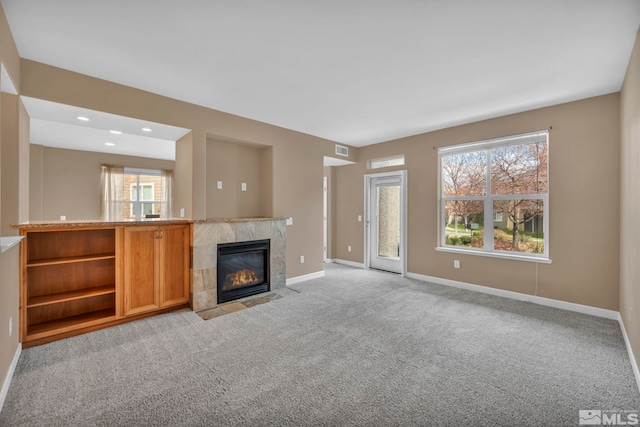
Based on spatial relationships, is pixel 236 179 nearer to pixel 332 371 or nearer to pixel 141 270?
pixel 141 270

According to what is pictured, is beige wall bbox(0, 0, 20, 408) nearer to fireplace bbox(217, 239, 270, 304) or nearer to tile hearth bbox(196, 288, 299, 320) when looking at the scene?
tile hearth bbox(196, 288, 299, 320)

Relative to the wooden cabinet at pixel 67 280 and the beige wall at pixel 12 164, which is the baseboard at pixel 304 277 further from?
the beige wall at pixel 12 164

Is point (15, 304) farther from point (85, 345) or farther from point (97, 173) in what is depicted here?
point (97, 173)

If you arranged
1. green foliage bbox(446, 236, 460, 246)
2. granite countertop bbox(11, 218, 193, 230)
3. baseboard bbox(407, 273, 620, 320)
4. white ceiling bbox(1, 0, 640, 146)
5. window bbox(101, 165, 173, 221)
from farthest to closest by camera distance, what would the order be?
1. window bbox(101, 165, 173, 221)
2. green foliage bbox(446, 236, 460, 246)
3. baseboard bbox(407, 273, 620, 320)
4. granite countertop bbox(11, 218, 193, 230)
5. white ceiling bbox(1, 0, 640, 146)

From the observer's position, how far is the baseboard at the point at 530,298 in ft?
10.9

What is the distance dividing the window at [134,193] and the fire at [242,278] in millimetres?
3777

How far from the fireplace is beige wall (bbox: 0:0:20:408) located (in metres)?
1.93

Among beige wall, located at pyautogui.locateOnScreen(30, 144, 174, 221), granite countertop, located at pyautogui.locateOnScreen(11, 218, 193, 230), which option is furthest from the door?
beige wall, located at pyautogui.locateOnScreen(30, 144, 174, 221)

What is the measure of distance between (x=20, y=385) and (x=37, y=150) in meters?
5.81

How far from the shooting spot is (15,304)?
7.78 feet

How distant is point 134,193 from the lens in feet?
22.8

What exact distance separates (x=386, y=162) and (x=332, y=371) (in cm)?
444

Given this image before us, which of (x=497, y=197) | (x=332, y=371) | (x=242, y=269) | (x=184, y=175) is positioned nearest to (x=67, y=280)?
(x=184, y=175)

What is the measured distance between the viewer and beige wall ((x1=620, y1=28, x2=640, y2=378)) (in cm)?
218
